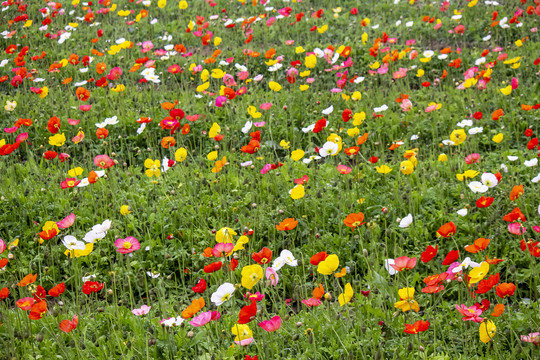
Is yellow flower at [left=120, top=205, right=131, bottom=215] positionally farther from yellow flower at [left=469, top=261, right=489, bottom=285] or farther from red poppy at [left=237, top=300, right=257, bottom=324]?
yellow flower at [left=469, top=261, right=489, bottom=285]

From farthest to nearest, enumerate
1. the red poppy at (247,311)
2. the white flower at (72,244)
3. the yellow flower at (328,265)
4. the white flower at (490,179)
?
the white flower at (490,179)
the white flower at (72,244)
the yellow flower at (328,265)
the red poppy at (247,311)

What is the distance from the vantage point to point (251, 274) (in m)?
2.02

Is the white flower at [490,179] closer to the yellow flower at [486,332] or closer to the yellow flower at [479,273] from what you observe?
the yellow flower at [479,273]

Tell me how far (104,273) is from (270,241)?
949 mm

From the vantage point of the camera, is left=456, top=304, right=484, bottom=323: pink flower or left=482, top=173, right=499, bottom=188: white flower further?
left=482, top=173, right=499, bottom=188: white flower

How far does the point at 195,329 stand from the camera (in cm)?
231

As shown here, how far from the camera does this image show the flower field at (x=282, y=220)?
207cm

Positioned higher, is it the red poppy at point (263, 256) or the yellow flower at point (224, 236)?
the red poppy at point (263, 256)

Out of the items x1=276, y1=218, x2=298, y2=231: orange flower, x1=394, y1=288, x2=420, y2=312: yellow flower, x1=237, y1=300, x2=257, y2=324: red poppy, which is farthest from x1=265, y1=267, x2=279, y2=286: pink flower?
x1=394, y1=288, x2=420, y2=312: yellow flower

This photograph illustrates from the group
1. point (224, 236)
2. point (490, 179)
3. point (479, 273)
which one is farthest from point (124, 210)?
point (490, 179)

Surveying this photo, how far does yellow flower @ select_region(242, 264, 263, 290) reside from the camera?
2004 millimetres

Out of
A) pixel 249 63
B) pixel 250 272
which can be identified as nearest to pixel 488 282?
pixel 250 272

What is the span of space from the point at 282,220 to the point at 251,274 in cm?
107

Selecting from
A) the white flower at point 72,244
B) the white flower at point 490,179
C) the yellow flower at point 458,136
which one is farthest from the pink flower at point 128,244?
the yellow flower at point 458,136
